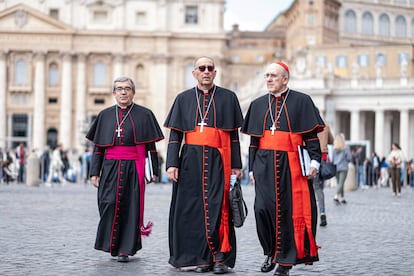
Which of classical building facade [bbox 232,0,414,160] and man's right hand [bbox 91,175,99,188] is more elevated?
classical building facade [bbox 232,0,414,160]

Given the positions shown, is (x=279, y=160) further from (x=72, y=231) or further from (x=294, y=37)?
→ (x=294, y=37)

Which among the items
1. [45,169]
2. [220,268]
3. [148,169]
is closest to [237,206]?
[220,268]

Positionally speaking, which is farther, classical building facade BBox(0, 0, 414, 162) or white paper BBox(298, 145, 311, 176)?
classical building facade BBox(0, 0, 414, 162)

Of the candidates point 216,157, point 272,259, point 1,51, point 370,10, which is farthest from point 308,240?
point 370,10

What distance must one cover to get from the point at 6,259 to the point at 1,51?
67.3 meters

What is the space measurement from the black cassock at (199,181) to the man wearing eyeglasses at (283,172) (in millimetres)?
365

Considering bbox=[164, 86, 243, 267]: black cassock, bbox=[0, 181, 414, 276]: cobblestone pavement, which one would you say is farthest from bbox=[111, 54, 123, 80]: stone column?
bbox=[164, 86, 243, 267]: black cassock

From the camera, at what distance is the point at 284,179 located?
355 inches

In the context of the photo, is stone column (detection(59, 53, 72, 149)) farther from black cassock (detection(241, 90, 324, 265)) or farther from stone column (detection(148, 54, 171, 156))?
black cassock (detection(241, 90, 324, 265))

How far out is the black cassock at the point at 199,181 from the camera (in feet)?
30.5

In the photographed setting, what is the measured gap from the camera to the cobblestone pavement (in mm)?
9383

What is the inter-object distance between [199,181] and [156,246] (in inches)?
98.1

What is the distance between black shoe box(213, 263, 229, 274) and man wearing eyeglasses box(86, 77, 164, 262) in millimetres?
1271

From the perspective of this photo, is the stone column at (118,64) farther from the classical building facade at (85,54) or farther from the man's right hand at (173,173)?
the man's right hand at (173,173)
